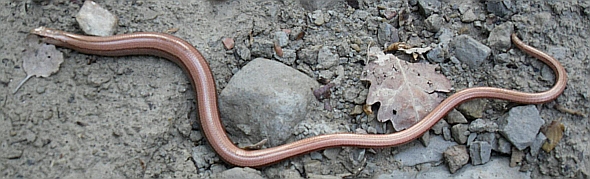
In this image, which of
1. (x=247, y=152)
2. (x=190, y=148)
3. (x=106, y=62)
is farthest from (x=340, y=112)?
(x=106, y=62)

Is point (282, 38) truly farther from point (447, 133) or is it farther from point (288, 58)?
point (447, 133)

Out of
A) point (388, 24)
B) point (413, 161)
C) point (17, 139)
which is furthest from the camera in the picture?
point (388, 24)

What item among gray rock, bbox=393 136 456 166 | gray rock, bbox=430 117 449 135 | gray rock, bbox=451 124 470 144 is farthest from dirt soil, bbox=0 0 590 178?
gray rock, bbox=430 117 449 135

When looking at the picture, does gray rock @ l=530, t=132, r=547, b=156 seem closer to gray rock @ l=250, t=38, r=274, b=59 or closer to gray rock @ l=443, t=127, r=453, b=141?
gray rock @ l=443, t=127, r=453, b=141

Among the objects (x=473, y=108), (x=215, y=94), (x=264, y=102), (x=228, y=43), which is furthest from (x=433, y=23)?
(x=215, y=94)

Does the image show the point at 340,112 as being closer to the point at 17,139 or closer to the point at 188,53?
the point at 188,53
